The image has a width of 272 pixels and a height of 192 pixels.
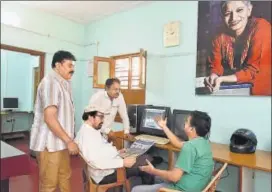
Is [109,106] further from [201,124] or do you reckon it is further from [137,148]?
[201,124]

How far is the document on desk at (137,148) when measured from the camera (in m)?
1.32

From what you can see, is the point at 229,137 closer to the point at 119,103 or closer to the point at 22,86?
the point at 119,103

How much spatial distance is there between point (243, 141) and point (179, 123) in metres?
0.54

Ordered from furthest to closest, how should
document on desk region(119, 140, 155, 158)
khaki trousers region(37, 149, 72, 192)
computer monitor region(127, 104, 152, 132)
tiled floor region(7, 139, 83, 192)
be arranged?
computer monitor region(127, 104, 152, 132) → document on desk region(119, 140, 155, 158) → khaki trousers region(37, 149, 72, 192) → tiled floor region(7, 139, 83, 192)

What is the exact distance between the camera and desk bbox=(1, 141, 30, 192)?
1.93 feet

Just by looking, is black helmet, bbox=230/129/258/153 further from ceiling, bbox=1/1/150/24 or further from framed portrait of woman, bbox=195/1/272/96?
ceiling, bbox=1/1/150/24

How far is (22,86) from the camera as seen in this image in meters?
0.68

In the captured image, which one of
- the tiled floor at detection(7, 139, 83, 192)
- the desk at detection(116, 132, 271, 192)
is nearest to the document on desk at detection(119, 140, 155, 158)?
the tiled floor at detection(7, 139, 83, 192)

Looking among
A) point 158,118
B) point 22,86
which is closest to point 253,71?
point 158,118

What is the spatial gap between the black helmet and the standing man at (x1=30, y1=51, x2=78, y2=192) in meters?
0.83

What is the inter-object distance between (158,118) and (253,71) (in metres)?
0.80

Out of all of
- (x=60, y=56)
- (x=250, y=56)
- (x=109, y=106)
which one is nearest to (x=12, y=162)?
(x=60, y=56)

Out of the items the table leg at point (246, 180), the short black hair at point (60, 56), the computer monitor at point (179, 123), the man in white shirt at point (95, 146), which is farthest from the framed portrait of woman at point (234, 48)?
the short black hair at point (60, 56)

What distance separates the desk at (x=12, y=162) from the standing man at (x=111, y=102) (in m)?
0.60
